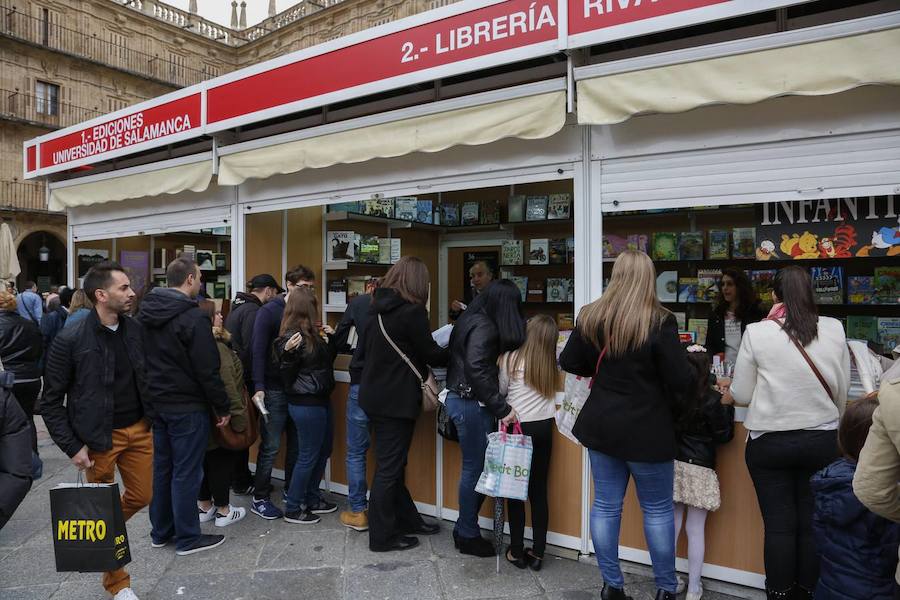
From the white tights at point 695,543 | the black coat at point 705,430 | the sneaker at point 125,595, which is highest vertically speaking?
the black coat at point 705,430

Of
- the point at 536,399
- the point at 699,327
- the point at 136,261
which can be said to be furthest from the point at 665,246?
the point at 136,261

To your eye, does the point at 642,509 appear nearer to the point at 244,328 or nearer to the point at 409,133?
the point at 409,133

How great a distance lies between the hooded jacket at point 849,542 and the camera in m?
1.86

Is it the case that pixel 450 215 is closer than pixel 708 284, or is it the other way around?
pixel 708 284

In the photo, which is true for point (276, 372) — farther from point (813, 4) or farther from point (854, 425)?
point (813, 4)

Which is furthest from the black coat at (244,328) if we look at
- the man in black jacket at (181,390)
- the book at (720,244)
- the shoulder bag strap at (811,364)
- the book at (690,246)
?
the book at (720,244)

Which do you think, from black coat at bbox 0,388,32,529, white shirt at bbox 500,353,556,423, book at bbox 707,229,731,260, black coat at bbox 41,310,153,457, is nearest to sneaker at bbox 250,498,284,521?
black coat at bbox 41,310,153,457

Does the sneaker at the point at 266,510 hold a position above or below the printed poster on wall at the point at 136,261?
below

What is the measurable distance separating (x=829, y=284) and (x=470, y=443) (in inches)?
125

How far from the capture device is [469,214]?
662 cm

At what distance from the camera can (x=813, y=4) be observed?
2982mm

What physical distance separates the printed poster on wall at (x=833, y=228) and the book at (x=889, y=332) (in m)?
1.46

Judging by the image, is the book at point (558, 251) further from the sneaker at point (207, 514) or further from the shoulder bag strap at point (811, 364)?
the sneaker at point (207, 514)

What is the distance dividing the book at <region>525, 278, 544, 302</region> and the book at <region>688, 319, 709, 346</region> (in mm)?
1569
